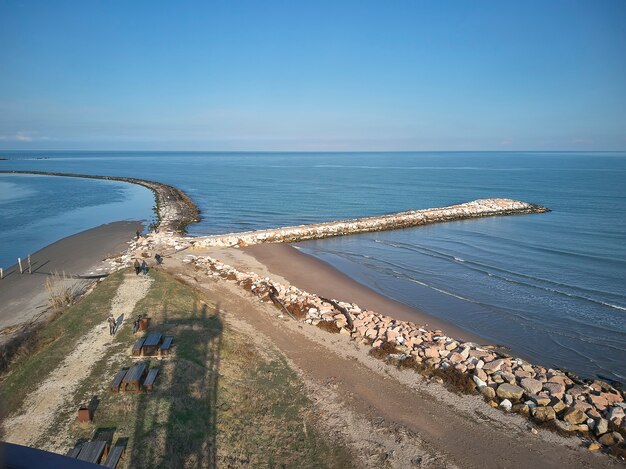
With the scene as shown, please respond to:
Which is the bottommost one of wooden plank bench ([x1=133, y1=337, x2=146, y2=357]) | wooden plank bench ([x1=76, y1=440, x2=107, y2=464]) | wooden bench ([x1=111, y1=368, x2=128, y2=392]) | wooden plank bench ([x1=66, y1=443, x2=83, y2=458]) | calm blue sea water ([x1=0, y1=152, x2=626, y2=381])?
calm blue sea water ([x1=0, y1=152, x2=626, y2=381])

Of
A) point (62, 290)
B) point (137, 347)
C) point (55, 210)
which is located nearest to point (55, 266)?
point (62, 290)

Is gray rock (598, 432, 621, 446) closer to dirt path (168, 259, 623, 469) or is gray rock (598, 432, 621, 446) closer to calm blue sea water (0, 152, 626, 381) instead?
dirt path (168, 259, 623, 469)

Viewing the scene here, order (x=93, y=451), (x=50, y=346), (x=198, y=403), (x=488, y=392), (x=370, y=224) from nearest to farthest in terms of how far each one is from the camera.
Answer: (x=93, y=451) < (x=198, y=403) < (x=488, y=392) < (x=50, y=346) < (x=370, y=224)

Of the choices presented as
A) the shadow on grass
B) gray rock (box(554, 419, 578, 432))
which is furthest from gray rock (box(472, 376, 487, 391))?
the shadow on grass

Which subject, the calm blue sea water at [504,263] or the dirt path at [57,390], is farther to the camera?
the calm blue sea water at [504,263]

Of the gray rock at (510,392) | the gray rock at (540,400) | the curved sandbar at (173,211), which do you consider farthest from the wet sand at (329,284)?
the curved sandbar at (173,211)

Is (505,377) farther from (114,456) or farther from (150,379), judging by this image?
(114,456)

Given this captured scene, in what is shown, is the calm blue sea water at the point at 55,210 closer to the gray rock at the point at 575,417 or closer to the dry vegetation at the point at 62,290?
the dry vegetation at the point at 62,290
